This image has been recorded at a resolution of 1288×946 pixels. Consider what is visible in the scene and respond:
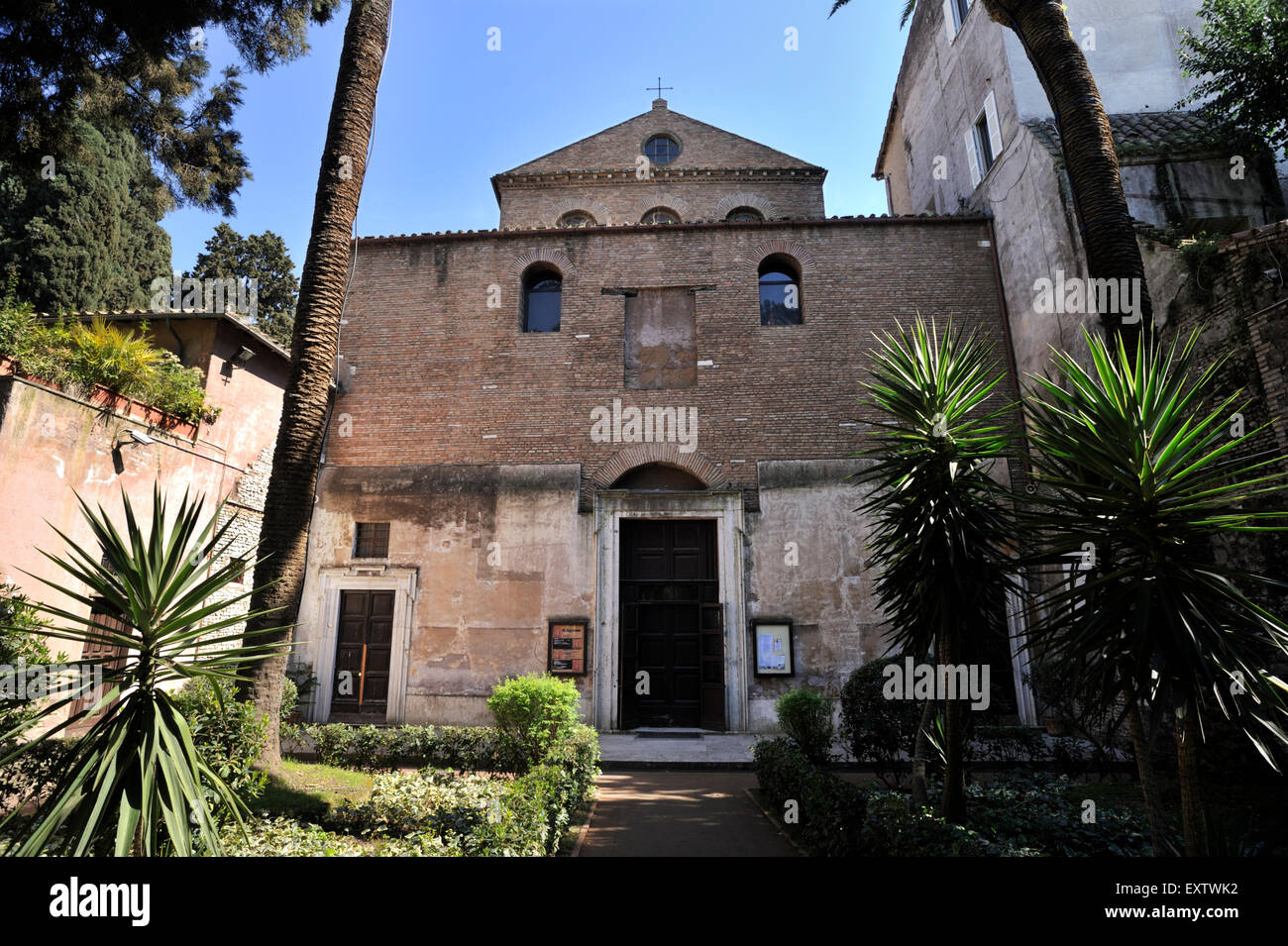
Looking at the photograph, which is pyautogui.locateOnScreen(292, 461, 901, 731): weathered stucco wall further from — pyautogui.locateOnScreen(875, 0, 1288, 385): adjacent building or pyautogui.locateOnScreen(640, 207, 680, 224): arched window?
pyautogui.locateOnScreen(640, 207, 680, 224): arched window

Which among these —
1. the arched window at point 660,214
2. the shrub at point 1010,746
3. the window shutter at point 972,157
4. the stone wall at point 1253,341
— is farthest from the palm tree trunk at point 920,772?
the arched window at point 660,214

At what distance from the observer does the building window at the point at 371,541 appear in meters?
13.8

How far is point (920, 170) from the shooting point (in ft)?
63.7

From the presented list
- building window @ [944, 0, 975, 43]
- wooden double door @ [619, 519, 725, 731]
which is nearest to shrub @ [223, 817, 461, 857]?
wooden double door @ [619, 519, 725, 731]

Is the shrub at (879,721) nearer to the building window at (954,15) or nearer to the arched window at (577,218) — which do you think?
the arched window at (577,218)

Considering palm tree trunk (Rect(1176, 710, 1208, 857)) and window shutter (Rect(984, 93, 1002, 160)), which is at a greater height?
window shutter (Rect(984, 93, 1002, 160))

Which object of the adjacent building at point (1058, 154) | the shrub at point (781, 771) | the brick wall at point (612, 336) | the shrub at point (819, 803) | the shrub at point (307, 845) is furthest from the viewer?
the brick wall at point (612, 336)

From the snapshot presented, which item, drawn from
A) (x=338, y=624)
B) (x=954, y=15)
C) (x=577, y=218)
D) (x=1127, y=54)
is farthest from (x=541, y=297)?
(x=1127, y=54)

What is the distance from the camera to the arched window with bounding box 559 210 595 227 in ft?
68.0

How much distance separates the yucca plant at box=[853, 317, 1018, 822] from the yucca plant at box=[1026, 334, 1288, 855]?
0.80 meters

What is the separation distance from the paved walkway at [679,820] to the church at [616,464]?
355cm

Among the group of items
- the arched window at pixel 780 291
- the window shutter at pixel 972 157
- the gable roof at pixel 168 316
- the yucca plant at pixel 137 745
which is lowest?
the yucca plant at pixel 137 745

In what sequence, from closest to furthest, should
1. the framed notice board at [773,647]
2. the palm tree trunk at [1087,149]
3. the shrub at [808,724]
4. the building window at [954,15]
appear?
the palm tree trunk at [1087,149], the shrub at [808,724], the framed notice board at [773,647], the building window at [954,15]
